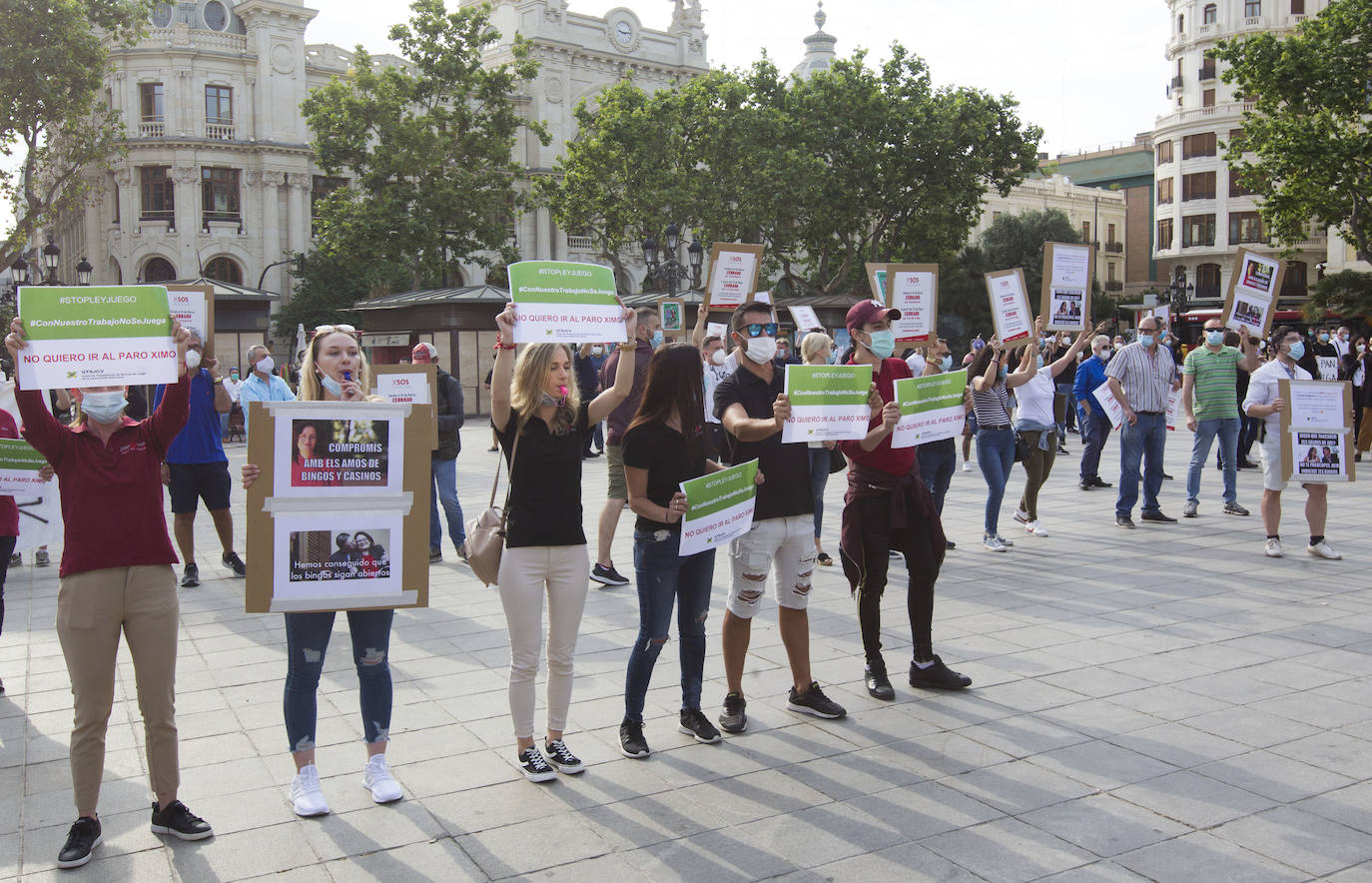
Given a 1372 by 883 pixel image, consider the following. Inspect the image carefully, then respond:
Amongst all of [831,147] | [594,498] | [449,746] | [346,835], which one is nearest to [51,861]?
[346,835]

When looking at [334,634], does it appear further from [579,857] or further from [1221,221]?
[1221,221]

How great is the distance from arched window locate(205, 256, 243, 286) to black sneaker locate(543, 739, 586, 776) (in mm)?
52436

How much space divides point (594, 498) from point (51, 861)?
35.2 feet

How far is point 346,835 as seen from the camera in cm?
448

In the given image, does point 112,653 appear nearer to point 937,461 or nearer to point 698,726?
point 698,726

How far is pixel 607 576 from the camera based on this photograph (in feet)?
30.0

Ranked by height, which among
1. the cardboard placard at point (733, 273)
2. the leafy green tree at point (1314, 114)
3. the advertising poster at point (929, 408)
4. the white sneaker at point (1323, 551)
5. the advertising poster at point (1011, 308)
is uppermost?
the leafy green tree at point (1314, 114)

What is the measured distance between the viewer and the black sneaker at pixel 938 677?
6.24 meters

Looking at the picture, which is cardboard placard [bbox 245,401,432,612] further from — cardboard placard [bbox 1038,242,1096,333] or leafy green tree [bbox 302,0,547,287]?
leafy green tree [bbox 302,0,547,287]

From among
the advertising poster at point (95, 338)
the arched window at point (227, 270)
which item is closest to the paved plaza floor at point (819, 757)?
the advertising poster at point (95, 338)

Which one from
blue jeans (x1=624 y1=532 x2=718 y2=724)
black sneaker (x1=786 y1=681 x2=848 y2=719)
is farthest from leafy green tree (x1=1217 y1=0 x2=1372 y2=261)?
blue jeans (x1=624 y1=532 x2=718 y2=724)

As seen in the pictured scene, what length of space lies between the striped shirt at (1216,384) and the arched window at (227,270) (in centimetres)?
4866

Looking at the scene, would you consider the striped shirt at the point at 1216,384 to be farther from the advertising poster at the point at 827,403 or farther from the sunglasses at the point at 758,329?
the sunglasses at the point at 758,329

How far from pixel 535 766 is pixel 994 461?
6563 millimetres
